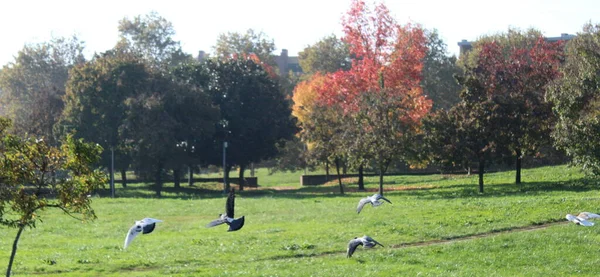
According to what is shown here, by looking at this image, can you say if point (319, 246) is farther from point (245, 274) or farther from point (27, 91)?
point (27, 91)

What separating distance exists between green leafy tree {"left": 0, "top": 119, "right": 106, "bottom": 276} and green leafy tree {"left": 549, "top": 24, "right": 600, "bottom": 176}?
2575cm

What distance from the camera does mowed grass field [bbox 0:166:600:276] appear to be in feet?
69.7

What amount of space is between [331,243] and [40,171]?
1077cm

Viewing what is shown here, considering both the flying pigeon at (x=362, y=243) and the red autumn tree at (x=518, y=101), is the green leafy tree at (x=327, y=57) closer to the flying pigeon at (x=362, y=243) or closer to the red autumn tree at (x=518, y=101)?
the red autumn tree at (x=518, y=101)

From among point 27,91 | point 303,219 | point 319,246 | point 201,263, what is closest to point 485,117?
point 303,219

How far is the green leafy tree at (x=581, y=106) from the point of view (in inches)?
1441

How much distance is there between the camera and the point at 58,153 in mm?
16984

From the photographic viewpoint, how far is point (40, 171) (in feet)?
56.5

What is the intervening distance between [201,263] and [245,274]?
2.77 meters

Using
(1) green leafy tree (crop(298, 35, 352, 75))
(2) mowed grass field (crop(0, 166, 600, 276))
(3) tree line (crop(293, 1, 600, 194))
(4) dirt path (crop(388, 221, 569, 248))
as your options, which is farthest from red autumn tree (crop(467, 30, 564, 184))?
(1) green leafy tree (crop(298, 35, 352, 75))

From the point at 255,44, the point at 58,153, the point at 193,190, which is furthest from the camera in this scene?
the point at 255,44

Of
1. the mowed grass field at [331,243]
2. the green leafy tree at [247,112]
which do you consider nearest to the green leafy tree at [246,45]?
the green leafy tree at [247,112]

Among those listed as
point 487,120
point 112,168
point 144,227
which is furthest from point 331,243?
point 112,168

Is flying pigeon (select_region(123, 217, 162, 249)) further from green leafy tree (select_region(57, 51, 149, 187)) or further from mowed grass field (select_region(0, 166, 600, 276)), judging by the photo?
green leafy tree (select_region(57, 51, 149, 187))
